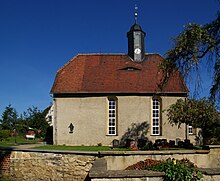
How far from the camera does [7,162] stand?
12.1 meters

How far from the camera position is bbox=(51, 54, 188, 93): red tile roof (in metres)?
25.1

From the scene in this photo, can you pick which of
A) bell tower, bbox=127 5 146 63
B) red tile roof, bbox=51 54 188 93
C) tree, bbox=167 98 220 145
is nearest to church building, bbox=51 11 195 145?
red tile roof, bbox=51 54 188 93

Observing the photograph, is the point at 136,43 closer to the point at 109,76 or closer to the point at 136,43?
the point at 136,43

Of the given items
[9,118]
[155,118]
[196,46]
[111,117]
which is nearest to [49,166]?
[196,46]

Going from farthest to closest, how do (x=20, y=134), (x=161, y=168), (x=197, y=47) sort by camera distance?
(x=20, y=134), (x=197, y=47), (x=161, y=168)

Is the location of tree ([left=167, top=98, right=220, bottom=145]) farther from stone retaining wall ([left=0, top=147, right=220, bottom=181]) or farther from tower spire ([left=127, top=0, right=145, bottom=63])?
tower spire ([left=127, top=0, right=145, bottom=63])

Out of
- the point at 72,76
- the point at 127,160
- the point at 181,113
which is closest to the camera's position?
the point at 127,160

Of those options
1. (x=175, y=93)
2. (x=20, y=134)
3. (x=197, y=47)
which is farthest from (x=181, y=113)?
(x=20, y=134)

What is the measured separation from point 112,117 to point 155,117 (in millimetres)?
4061

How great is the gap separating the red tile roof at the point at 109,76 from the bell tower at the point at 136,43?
61cm

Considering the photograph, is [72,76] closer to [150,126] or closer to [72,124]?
[72,124]

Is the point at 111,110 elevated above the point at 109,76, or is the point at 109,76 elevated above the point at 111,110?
the point at 109,76

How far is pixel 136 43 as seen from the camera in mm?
28500

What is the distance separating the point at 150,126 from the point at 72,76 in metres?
8.96
